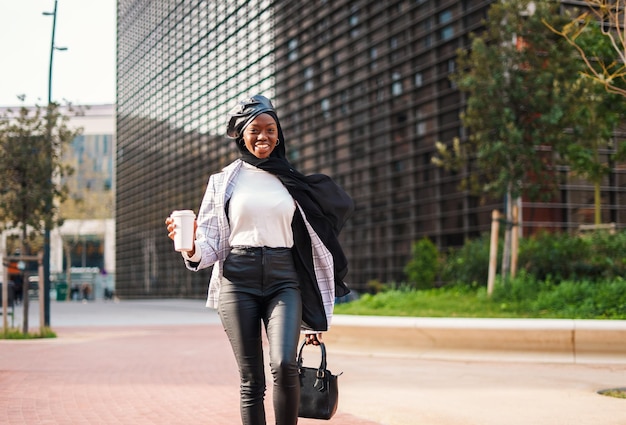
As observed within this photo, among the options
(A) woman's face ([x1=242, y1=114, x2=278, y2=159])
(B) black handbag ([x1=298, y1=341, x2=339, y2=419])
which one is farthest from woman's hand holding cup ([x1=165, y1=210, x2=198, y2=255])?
(B) black handbag ([x1=298, y1=341, x2=339, y2=419])

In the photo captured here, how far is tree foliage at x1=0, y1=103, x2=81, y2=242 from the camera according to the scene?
52.2 feet

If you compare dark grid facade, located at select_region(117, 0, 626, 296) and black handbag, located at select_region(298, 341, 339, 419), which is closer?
black handbag, located at select_region(298, 341, 339, 419)

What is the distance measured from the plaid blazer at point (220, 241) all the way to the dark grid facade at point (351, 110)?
35.0 feet

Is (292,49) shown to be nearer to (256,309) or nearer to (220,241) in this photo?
(220,241)

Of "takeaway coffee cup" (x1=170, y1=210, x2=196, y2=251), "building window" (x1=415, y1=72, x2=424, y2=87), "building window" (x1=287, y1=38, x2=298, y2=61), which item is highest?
"building window" (x1=287, y1=38, x2=298, y2=61)

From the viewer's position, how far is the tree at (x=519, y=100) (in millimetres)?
13086

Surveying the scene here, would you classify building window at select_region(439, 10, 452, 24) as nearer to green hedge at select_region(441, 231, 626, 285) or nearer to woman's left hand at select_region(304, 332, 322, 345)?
green hedge at select_region(441, 231, 626, 285)

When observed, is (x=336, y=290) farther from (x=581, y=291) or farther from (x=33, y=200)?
(x=33, y=200)

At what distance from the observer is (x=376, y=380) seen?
846cm

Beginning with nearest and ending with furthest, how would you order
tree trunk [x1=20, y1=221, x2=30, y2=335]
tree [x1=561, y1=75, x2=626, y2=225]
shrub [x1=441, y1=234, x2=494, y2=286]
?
1. tree [x1=561, y1=75, x2=626, y2=225]
2. shrub [x1=441, y1=234, x2=494, y2=286]
3. tree trunk [x1=20, y1=221, x2=30, y2=335]

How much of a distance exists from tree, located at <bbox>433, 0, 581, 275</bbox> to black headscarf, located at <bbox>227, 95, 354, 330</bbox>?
9.08 m

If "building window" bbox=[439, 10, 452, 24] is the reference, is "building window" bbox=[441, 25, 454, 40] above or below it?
below

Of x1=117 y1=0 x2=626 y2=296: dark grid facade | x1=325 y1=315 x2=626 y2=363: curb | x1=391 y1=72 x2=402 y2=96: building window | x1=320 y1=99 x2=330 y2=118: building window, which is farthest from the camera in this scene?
x1=320 y1=99 x2=330 y2=118: building window

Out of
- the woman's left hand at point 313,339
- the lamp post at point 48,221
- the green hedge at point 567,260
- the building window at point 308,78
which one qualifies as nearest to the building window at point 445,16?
the building window at point 308,78
